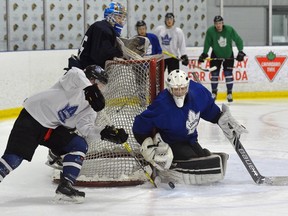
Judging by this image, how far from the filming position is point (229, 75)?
900 cm

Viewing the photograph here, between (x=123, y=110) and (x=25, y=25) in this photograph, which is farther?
(x=25, y=25)

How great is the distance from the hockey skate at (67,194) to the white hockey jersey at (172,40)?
17.5 feet

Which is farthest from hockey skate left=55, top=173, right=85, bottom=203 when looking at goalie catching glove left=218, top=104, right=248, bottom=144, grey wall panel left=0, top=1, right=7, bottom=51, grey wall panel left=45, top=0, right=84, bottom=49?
grey wall panel left=45, top=0, right=84, bottom=49

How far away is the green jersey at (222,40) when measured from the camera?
891 centimetres

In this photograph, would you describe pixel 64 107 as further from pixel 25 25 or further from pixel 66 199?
pixel 25 25

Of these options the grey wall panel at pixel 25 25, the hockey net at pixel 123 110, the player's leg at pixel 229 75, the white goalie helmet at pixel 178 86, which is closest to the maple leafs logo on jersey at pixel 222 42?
the player's leg at pixel 229 75

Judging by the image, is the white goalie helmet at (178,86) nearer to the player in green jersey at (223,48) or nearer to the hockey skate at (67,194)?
the hockey skate at (67,194)

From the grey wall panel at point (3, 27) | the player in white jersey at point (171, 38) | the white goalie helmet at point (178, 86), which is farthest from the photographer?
the player in white jersey at point (171, 38)

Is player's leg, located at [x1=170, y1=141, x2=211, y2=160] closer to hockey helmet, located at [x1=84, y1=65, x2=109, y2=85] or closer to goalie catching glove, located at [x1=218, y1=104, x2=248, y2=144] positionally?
goalie catching glove, located at [x1=218, y1=104, x2=248, y2=144]

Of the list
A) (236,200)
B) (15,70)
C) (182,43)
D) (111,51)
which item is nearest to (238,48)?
(182,43)

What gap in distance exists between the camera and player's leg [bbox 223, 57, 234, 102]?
8.95 m

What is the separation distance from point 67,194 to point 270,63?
627cm

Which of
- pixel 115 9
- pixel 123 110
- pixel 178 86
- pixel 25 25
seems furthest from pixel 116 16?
pixel 25 25

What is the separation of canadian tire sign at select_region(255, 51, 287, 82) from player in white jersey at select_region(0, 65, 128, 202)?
19.9 feet
